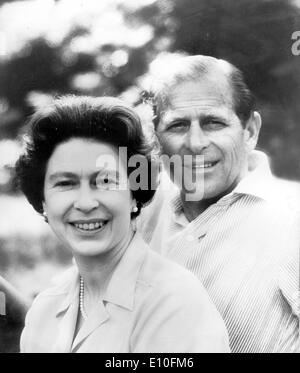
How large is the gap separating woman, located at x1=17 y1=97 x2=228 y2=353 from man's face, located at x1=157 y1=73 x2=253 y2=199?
0.57 ft

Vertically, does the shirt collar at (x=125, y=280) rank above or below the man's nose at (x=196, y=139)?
below

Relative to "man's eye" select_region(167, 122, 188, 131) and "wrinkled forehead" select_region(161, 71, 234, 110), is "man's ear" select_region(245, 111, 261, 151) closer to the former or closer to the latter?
"wrinkled forehead" select_region(161, 71, 234, 110)

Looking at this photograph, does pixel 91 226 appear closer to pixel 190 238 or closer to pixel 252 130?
pixel 190 238

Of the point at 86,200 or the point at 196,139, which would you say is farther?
the point at 196,139

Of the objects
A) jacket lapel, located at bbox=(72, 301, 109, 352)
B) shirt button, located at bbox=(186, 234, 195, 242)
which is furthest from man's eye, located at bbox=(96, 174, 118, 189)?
jacket lapel, located at bbox=(72, 301, 109, 352)

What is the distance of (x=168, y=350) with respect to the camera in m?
2.54

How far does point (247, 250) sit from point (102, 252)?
689 millimetres

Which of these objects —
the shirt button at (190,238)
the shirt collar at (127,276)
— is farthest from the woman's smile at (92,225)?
the shirt button at (190,238)

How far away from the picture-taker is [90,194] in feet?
8.51

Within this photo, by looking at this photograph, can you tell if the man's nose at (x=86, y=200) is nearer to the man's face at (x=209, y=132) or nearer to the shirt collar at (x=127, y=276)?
the shirt collar at (x=127, y=276)

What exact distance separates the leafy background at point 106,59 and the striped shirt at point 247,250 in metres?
0.18

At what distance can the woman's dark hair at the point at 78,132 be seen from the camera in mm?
2588

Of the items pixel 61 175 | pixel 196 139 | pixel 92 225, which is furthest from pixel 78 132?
pixel 196 139

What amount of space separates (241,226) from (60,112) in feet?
3.35
